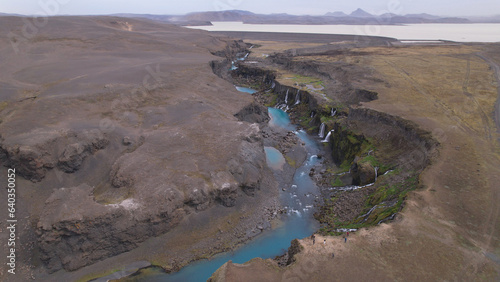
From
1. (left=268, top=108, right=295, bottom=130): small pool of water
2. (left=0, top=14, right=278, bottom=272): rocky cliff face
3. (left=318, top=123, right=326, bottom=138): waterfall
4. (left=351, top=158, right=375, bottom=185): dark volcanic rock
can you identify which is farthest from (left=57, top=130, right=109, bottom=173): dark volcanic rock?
(left=318, top=123, right=326, bottom=138): waterfall

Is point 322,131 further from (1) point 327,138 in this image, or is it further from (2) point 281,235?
(2) point 281,235

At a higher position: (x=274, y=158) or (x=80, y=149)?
(x=80, y=149)

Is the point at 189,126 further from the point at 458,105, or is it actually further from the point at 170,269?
the point at 458,105

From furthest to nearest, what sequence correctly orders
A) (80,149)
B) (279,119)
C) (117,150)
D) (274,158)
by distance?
(279,119), (274,158), (117,150), (80,149)

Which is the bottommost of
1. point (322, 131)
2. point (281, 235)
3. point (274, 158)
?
point (281, 235)

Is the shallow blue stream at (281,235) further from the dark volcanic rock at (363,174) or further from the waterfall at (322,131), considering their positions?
the waterfall at (322,131)

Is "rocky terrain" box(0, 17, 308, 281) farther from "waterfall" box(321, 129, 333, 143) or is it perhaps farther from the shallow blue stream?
"waterfall" box(321, 129, 333, 143)

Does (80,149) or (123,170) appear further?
(80,149)

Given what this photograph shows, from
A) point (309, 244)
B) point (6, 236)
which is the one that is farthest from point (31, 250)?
point (309, 244)

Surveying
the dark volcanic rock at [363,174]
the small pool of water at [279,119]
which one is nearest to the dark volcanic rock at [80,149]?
the dark volcanic rock at [363,174]

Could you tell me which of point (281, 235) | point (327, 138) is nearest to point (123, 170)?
point (281, 235)
